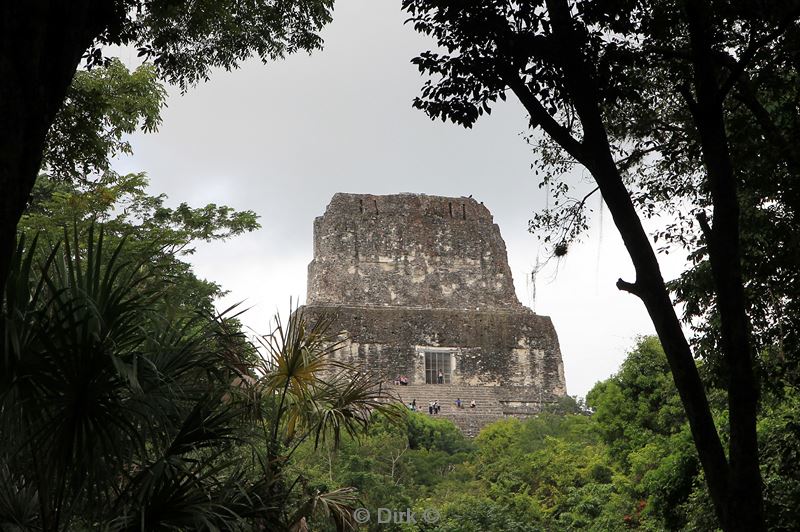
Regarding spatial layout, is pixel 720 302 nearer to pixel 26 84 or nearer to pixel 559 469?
pixel 26 84

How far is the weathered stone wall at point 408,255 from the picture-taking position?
32.5 meters

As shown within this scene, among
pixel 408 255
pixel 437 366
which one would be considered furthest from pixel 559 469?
pixel 408 255

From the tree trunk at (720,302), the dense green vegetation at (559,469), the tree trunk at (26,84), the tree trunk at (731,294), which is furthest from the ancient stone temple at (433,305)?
the tree trunk at (26,84)

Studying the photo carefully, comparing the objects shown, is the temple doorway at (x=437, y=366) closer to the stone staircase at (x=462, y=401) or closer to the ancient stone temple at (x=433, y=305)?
the ancient stone temple at (x=433, y=305)

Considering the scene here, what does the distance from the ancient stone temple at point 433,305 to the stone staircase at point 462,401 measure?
1.7 inches

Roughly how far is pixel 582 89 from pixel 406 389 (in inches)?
952

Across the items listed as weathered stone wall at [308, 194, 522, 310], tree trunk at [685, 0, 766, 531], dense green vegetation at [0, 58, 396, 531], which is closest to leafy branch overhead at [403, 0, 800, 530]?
tree trunk at [685, 0, 766, 531]

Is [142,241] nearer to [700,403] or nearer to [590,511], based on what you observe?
[590,511]

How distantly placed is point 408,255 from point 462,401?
21.0 ft

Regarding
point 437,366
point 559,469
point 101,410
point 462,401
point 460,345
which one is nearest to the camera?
point 101,410

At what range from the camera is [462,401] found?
2886cm

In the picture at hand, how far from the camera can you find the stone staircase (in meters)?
27.0

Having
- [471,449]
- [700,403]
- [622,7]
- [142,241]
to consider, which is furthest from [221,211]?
[700,403]

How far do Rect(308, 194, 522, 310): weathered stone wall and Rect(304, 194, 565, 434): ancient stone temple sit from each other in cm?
3
